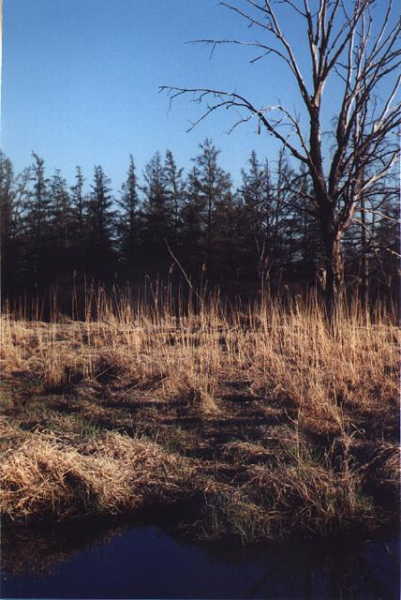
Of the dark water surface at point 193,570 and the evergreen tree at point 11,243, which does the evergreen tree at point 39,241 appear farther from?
the dark water surface at point 193,570

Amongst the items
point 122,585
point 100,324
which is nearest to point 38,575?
point 122,585

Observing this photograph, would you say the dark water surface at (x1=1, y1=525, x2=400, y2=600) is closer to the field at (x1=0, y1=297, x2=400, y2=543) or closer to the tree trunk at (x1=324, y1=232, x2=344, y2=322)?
the field at (x1=0, y1=297, x2=400, y2=543)

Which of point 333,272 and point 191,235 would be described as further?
point 191,235

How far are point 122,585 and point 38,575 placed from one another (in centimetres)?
46

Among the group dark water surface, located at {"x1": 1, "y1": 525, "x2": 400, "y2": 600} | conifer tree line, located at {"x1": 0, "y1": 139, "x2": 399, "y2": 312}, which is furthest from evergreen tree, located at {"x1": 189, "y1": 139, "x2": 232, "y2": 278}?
dark water surface, located at {"x1": 1, "y1": 525, "x2": 400, "y2": 600}

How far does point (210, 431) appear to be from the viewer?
4203 mm

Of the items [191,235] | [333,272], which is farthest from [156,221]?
[333,272]

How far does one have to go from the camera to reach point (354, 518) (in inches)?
118

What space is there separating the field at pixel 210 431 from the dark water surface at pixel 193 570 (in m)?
0.13

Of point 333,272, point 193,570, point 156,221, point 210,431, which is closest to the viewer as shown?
point 193,570

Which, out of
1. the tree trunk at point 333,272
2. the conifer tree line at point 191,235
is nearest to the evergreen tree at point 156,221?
the conifer tree line at point 191,235

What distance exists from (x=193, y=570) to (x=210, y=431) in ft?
4.95

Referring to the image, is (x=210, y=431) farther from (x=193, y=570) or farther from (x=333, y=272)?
(x=333, y=272)

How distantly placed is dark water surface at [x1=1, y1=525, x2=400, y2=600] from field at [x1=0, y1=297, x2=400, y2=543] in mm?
132
